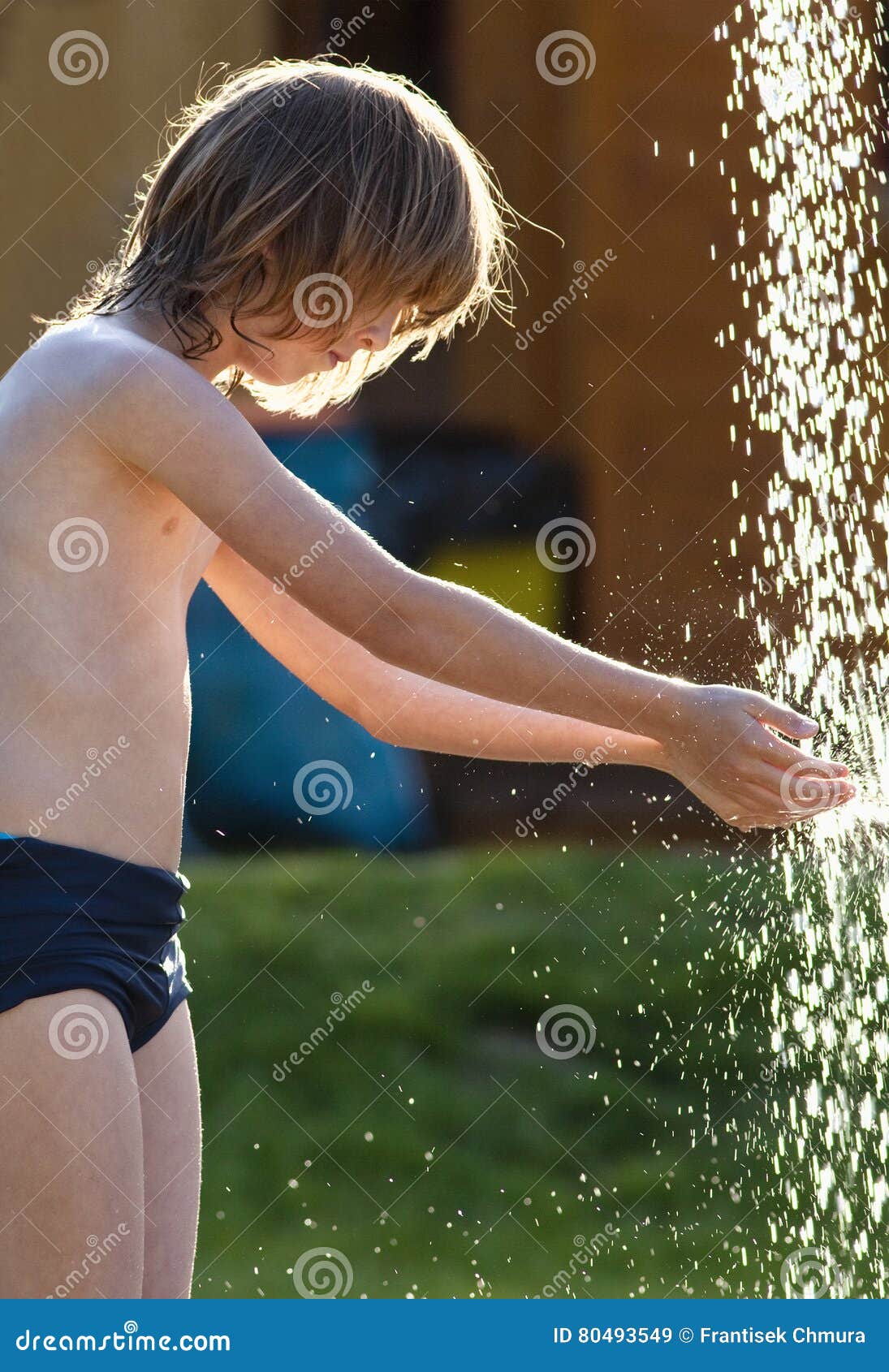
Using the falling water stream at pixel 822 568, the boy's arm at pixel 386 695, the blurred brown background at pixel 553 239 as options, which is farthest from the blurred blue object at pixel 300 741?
the boy's arm at pixel 386 695

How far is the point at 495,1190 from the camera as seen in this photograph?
12.6ft

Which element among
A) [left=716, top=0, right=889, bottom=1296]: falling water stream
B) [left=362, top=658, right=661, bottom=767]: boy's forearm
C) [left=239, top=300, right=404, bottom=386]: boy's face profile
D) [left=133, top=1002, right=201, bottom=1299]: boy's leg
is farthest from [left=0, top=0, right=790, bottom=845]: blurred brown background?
[left=133, top=1002, right=201, bottom=1299]: boy's leg

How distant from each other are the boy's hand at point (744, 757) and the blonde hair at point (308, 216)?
458 mm

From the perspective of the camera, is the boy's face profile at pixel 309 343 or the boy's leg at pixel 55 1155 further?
the boy's face profile at pixel 309 343

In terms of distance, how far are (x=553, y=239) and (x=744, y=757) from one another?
3.95m

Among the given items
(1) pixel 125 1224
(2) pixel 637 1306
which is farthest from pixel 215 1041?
(1) pixel 125 1224

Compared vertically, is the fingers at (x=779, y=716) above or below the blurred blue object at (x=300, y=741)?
below

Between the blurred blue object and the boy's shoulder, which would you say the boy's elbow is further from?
the blurred blue object

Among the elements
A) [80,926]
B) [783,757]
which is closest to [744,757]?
[783,757]

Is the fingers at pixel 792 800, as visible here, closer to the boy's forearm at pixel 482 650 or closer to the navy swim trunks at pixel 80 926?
the boy's forearm at pixel 482 650

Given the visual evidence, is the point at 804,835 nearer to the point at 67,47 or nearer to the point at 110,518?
the point at 110,518

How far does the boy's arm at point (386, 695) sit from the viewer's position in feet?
5.52

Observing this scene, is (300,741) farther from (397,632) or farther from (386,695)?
(397,632)

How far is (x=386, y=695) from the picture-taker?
5.78 ft
